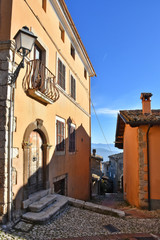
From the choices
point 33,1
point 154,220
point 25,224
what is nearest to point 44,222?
point 25,224

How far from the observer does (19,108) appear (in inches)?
206

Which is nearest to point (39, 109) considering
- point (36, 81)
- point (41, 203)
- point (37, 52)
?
point (36, 81)

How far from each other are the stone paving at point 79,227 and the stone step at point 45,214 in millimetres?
125

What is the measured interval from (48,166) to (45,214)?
211 cm

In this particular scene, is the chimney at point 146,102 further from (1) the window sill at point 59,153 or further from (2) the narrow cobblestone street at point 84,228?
(2) the narrow cobblestone street at point 84,228

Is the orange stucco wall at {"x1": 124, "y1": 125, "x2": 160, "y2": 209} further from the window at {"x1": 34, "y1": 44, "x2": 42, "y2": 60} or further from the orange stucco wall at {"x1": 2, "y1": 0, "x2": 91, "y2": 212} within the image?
the window at {"x1": 34, "y1": 44, "x2": 42, "y2": 60}

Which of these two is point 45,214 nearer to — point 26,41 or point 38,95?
point 38,95

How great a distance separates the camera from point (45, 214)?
5.10 metres

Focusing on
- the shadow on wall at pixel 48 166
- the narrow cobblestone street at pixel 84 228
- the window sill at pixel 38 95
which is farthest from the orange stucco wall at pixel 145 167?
the window sill at pixel 38 95

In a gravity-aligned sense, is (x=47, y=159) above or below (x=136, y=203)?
above

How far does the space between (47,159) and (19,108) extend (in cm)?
254

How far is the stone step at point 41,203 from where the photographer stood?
17.3 feet

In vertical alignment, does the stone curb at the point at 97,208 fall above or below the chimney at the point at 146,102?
below

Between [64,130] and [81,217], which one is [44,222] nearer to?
[81,217]
